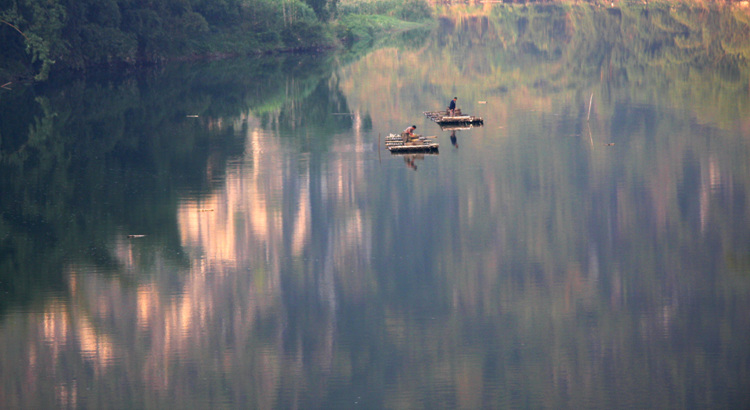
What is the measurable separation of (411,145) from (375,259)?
1690 cm

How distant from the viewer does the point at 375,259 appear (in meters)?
30.7

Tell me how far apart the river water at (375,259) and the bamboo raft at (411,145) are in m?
0.89

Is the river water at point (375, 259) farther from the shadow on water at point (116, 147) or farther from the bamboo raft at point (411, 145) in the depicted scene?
the bamboo raft at point (411, 145)

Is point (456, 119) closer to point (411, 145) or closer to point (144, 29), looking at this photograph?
point (411, 145)

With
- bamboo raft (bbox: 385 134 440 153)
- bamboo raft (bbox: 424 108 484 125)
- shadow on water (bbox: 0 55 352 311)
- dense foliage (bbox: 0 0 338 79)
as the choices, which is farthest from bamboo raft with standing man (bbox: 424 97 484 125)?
dense foliage (bbox: 0 0 338 79)

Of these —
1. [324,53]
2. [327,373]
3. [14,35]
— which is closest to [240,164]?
[327,373]

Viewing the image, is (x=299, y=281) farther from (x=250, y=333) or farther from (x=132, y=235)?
(x=132, y=235)

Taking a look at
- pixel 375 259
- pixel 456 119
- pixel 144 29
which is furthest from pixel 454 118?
pixel 144 29

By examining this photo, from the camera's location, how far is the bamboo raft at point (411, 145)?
46.7 meters

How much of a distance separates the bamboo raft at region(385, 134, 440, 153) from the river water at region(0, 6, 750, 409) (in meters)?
0.89

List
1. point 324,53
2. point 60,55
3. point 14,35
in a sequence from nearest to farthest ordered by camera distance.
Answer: point 14,35 < point 60,55 < point 324,53

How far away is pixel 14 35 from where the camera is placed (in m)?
76.9

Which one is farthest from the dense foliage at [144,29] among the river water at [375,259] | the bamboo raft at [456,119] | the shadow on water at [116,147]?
the bamboo raft at [456,119]

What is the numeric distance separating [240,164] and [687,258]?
2140 centimetres
